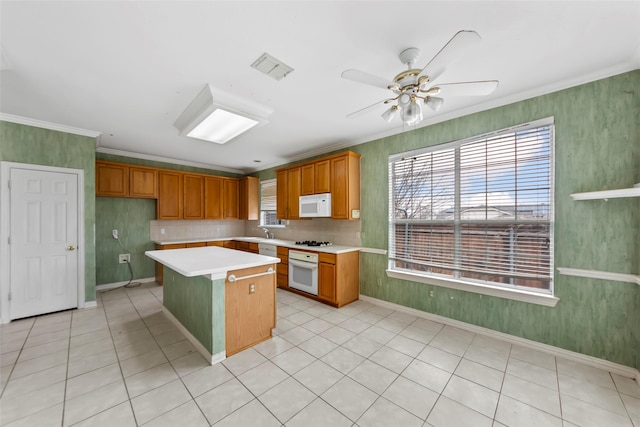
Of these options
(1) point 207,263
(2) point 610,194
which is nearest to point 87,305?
(1) point 207,263

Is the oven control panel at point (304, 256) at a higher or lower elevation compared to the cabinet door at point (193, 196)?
lower

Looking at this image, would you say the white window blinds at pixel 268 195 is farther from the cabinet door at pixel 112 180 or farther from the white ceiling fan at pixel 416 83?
the white ceiling fan at pixel 416 83

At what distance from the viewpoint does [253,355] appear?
7.75 ft

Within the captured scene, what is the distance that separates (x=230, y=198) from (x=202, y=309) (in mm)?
4032

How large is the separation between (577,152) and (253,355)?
3.62 metres

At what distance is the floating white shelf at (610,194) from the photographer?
5.78 feet

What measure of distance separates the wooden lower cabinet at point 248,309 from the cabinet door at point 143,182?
361 centimetres

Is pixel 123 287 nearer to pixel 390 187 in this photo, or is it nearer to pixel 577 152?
pixel 390 187

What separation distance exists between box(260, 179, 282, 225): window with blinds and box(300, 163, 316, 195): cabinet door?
Answer: 4.88 feet

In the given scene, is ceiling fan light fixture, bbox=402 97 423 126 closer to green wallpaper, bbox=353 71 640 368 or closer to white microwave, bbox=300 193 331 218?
green wallpaper, bbox=353 71 640 368

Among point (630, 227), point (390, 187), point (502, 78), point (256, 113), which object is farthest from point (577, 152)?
point (256, 113)

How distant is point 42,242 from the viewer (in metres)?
3.27

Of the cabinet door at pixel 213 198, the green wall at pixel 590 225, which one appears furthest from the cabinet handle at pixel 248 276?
the cabinet door at pixel 213 198

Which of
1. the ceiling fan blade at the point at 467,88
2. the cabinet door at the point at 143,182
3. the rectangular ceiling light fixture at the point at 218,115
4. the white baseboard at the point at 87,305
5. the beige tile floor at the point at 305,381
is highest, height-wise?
the rectangular ceiling light fixture at the point at 218,115
